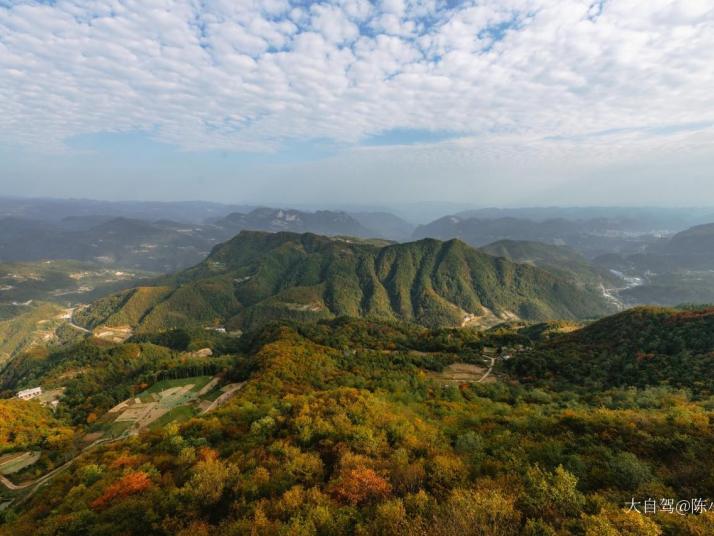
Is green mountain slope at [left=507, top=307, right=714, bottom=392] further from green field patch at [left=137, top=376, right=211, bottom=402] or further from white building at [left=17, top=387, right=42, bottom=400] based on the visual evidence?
white building at [left=17, top=387, right=42, bottom=400]

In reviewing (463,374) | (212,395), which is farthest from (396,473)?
(212,395)

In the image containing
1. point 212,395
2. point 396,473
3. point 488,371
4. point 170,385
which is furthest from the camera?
point 170,385

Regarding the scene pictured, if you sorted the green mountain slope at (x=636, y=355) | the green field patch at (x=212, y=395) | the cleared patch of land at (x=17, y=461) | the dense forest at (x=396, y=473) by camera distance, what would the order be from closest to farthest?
the dense forest at (x=396, y=473) < the cleared patch of land at (x=17, y=461) < the green mountain slope at (x=636, y=355) < the green field patch at (x=212, y=395)

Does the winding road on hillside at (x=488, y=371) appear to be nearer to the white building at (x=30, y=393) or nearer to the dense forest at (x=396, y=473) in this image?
the dense forest at (x=396, y=473)

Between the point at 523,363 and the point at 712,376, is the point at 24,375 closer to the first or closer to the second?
the point at 523,363

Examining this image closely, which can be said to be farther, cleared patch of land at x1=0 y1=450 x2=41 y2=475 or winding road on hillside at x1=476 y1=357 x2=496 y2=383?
winding road on hillside at x1=476 y1=357 x2=496 y2=383

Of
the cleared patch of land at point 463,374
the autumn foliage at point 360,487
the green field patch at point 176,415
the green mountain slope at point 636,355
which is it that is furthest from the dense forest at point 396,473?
the green field patch at point 176,415

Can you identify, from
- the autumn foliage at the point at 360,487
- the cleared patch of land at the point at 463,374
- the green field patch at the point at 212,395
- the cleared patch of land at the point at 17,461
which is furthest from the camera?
the cleared patch of land at the point at 463,374

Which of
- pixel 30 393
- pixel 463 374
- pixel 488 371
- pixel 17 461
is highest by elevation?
pixel 463 374

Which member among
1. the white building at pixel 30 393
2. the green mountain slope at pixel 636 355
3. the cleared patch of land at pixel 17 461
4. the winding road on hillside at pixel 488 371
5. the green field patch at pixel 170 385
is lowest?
the white building at pixel 30 393

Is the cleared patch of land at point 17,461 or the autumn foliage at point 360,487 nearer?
the autumn foliage at point 360,487

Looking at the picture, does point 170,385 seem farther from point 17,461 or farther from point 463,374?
point 463,374

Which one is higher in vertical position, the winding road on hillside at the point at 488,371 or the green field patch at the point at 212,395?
the winding road on hillside at the point at 488,371

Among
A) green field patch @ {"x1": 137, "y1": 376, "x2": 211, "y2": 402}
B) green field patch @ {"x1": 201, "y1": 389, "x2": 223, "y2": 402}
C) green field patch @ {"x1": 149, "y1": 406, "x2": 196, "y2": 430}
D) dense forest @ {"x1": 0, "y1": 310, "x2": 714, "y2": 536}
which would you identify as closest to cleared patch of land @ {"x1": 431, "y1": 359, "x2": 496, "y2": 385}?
dense forest @ {"x1": 0, "y1": 310, "x2": 714, "y2": 536}
